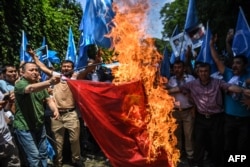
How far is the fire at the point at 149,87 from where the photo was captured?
18.0 feet

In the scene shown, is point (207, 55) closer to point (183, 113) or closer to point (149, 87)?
point (183, 113)

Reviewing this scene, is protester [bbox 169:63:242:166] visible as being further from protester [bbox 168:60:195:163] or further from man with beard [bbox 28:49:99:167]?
man with beard [bbox 28:49:99:167]

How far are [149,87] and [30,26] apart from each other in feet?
31.4

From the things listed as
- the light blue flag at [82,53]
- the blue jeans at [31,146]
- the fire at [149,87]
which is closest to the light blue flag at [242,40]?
the fire at [149,87]

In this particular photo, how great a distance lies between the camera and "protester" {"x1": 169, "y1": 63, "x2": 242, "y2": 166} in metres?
5.93

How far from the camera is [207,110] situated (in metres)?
5.95

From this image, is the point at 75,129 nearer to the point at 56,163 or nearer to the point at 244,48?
the point at 56,163

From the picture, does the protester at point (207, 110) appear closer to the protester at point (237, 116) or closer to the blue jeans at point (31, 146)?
the protester at point (237, 116)

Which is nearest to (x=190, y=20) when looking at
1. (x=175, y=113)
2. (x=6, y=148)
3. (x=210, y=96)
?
(x=175, y=113)

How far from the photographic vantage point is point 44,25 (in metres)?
15.4

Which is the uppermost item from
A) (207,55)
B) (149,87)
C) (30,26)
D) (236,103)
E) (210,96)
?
(30,26)

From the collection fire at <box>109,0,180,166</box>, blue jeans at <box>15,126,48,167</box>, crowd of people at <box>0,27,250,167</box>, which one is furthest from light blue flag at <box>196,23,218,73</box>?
blue jeans at <box>15,126,48,167</box>

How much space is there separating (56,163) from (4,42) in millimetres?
6645

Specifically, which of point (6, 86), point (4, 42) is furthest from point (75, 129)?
point (4, 42)
